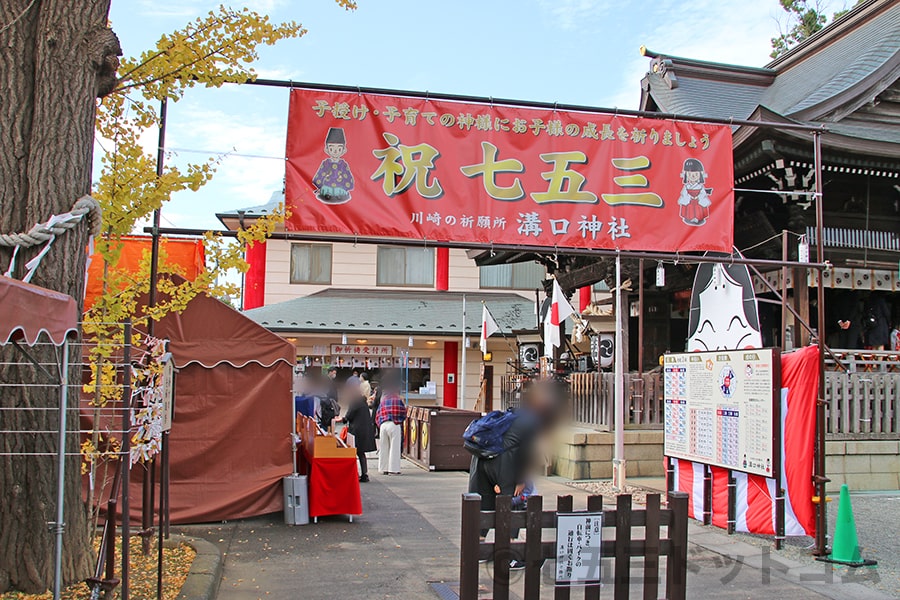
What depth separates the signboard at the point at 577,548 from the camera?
4637 mm

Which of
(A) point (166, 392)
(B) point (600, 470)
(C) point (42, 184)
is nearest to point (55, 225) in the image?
(C) point (42, 184)

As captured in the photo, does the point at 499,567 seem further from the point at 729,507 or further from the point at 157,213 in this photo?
the point at 729,507

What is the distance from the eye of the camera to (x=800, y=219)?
519 inches

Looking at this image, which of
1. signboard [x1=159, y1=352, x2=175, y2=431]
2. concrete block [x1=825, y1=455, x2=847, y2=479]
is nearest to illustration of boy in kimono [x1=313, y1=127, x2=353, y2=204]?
signboard [x1=159, y1=352, x2=175, y2=431]

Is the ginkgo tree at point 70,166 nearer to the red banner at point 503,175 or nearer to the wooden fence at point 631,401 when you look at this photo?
the red banner at point 503,175

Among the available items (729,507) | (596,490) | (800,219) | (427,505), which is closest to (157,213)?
(427,505)

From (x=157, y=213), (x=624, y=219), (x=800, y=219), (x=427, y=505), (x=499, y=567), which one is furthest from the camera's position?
(x=800, y=219)

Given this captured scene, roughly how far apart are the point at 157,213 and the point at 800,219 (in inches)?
433

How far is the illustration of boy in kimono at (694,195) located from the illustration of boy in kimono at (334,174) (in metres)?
Result: 3.83

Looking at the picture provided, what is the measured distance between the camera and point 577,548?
4660 mm

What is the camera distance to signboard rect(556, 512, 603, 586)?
4.64 meters

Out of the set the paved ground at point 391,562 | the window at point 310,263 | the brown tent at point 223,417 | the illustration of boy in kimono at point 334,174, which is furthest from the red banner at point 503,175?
the window at point 310,263

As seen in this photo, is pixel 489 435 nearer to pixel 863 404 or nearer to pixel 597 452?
pixel 597 452

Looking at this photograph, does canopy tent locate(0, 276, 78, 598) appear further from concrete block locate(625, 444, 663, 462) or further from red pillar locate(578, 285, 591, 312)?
red pillar locate(578, 285, 591, 312)
